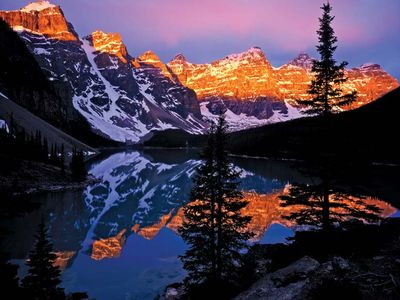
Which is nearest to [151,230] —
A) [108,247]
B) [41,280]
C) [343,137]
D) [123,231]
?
[123,231]

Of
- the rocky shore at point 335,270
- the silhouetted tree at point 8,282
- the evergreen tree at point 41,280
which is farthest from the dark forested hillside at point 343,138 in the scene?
the silhouetted tree at point 8,282

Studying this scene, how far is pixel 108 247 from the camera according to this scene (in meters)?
34.9

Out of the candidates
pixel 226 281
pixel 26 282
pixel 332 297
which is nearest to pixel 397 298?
pixel 332 297

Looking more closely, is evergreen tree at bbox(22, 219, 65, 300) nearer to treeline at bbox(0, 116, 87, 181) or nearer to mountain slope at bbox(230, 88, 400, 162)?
mountain slope at bbox(230, 88, 400, 162)

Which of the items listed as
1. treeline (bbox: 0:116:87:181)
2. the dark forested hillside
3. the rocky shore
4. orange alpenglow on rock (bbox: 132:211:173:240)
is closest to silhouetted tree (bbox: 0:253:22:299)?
the rocky shore

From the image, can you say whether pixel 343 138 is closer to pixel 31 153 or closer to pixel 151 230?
pixel 151 230

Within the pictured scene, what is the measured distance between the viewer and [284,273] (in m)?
14.4

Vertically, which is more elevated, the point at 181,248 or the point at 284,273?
the point at 284,273

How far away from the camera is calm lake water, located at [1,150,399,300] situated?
25531 millimetres

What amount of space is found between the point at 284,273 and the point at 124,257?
64.5ft

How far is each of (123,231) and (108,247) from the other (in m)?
6.94

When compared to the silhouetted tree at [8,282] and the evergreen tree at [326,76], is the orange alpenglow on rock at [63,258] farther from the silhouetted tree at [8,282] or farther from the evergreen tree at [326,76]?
the evergreen tree at [326,76]

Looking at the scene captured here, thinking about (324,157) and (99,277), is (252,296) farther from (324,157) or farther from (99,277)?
(99,277)

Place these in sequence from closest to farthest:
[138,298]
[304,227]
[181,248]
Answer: [138,298], [181,248], [304,227]
